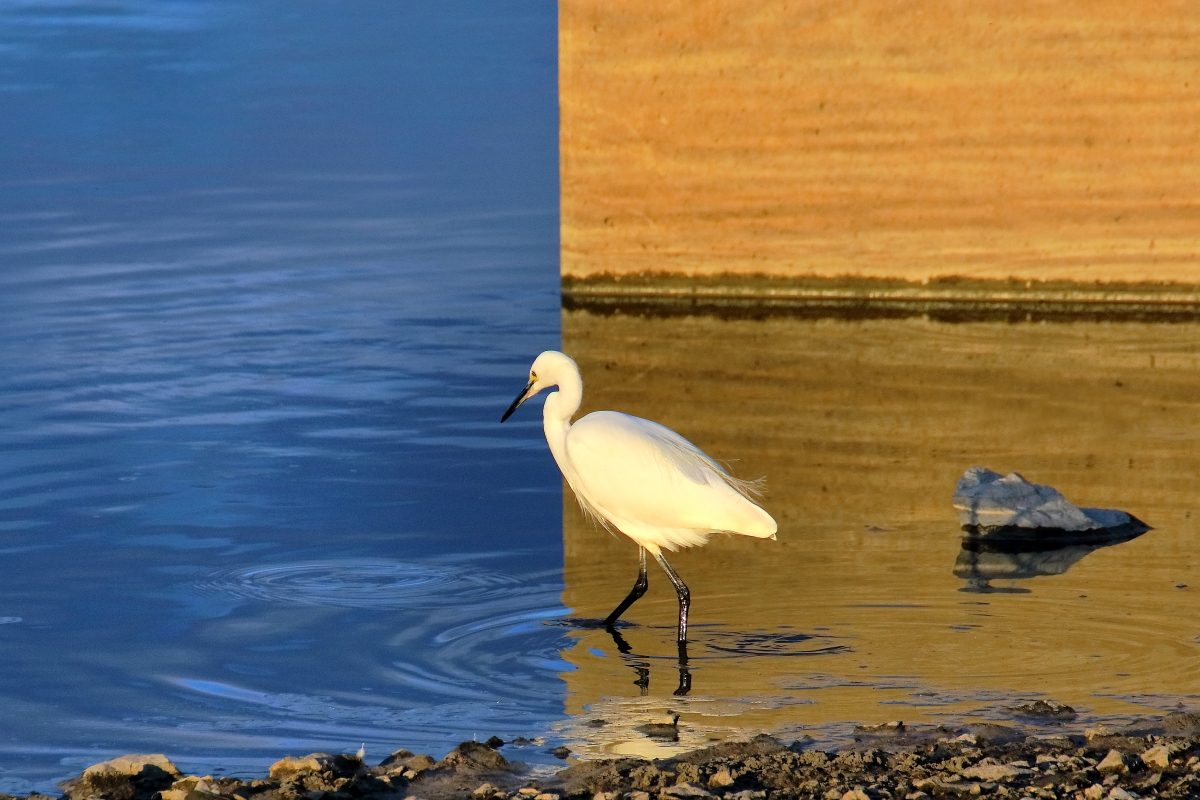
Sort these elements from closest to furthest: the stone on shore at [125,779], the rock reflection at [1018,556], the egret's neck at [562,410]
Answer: the stone on shore at [125,779] → the egret's neck at [562,410] → the rock reflection at [1018,556]

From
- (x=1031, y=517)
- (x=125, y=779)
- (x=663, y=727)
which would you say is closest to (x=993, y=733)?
(x=663, y=727)

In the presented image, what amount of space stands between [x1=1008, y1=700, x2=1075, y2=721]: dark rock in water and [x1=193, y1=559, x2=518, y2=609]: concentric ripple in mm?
2144

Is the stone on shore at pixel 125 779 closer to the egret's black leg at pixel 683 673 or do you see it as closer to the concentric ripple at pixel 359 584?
the egret's black leg at pixel 683 673

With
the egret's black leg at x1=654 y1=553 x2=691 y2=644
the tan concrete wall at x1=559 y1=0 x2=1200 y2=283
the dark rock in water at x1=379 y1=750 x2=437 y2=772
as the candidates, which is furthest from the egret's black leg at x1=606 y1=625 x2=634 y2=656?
the tan concrete wall at x1=559 y1=0 x2=1200 y2=283

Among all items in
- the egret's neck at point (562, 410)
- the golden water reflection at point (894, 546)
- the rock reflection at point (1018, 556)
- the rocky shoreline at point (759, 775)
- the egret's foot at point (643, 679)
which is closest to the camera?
the rocky shoreline at point (759, 775)

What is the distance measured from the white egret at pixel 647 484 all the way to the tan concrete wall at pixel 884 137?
21.9ft

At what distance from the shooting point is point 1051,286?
40.1 ft

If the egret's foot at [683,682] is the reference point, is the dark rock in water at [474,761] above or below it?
above

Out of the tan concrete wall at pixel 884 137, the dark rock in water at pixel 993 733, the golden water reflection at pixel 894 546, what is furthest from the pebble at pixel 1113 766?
the tan concrete wall at pixel 884 137

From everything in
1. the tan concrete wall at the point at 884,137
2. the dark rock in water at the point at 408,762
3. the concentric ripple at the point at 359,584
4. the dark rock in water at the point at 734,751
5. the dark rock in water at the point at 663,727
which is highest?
the tan concrete wall at the point at 884,137

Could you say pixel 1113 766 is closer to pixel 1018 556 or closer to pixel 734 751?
pixel 734 751

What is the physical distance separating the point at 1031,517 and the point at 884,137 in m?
5.89

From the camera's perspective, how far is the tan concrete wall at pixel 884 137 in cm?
1182

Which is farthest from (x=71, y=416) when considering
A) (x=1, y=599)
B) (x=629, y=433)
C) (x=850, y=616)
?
(x=850, y=616)
